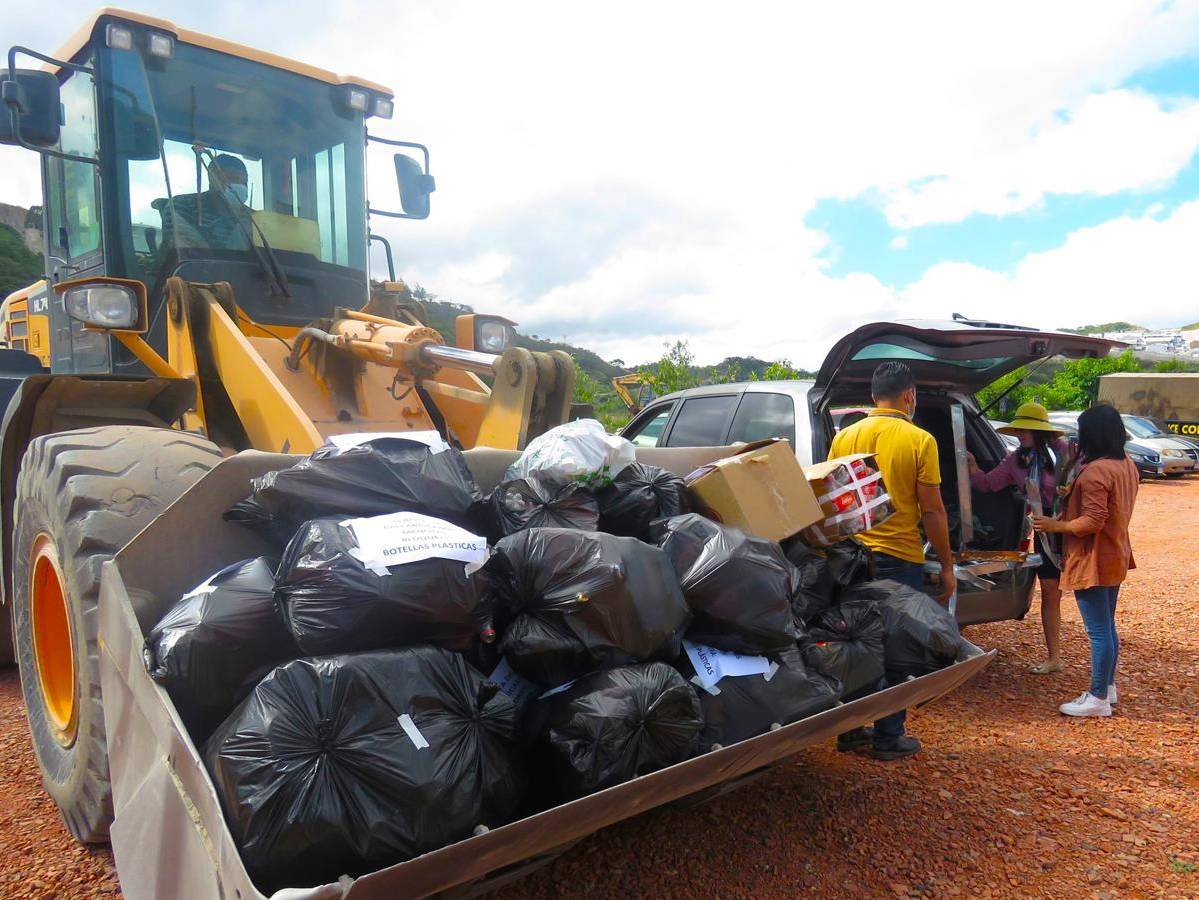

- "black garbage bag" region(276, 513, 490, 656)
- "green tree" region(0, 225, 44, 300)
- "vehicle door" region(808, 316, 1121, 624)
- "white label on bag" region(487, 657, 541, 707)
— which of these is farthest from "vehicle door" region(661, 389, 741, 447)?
"green tree" region(0, 225, 44, 300)

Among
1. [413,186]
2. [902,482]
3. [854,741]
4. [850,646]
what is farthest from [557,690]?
[413,186]

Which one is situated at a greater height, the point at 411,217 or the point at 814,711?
the point at 411,217

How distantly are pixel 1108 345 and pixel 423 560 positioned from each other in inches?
157

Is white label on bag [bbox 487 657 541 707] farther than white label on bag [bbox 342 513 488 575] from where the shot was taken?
Yes

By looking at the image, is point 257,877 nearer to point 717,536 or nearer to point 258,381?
point 717,536

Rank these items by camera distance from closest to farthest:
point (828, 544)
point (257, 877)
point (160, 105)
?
point (257, 877), point (828, 544), point (160, 105)

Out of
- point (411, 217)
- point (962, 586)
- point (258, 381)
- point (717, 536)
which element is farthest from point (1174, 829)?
point (411, 217)

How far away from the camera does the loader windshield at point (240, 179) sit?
410 cm

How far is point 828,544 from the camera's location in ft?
10.6

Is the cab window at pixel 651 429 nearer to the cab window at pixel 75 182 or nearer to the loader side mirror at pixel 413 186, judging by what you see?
the loader side mirror at pixel 413 186

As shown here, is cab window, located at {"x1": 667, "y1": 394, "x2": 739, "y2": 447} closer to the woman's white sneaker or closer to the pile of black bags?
the woman's white sneaker

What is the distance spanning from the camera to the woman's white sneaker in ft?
13.4

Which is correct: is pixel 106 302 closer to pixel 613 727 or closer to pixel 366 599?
pixel 366 599

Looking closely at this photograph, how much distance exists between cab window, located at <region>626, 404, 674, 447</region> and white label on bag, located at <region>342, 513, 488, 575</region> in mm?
4067
